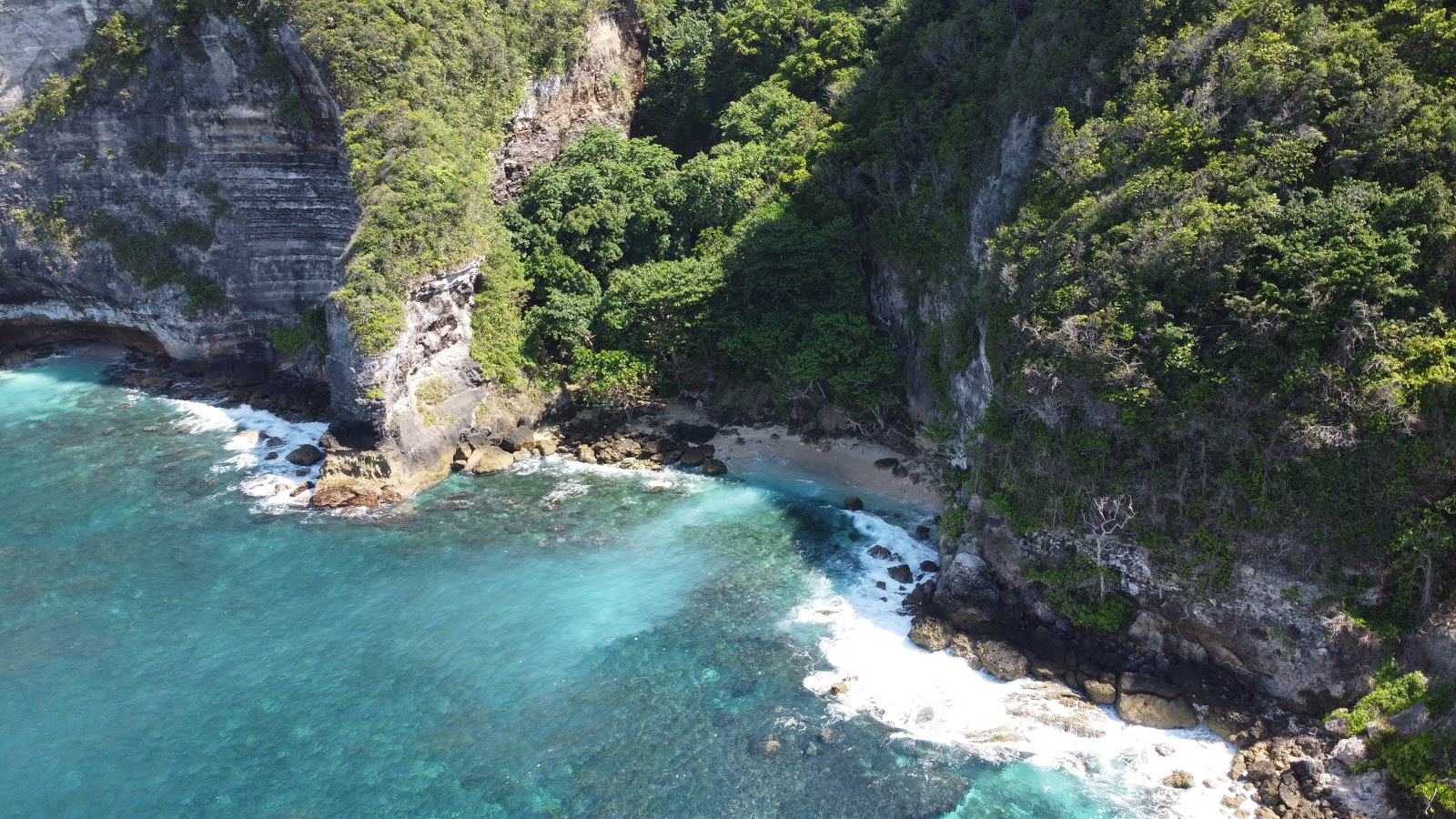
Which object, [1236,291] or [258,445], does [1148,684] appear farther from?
[258,445]

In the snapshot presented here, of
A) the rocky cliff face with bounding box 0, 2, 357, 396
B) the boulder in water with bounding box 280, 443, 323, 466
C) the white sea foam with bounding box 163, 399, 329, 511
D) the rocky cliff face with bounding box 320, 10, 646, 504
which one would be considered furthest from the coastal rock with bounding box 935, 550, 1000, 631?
the rocky cliff face with bounding box 0, 2, 357, 396

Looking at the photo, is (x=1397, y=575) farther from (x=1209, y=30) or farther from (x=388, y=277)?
(x=388, y=277)

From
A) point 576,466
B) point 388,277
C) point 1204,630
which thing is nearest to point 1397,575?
point 1204,630

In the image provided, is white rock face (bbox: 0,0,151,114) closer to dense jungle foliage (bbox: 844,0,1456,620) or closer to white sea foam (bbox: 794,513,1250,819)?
dense jungle foliage (bbox: 844,0,1456,620)

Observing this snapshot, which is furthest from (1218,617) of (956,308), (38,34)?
(38,34)

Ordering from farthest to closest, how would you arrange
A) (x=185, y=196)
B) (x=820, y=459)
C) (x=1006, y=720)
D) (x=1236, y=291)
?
(x=185, y=196) → (x=820, y=459) → (x=1006, y=720) → (x=1236, y=291)
